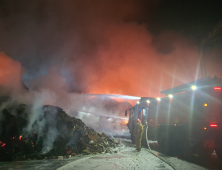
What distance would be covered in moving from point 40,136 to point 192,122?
7.67 metres

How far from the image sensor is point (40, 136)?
31.8 ft

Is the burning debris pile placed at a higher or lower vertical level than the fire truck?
lower

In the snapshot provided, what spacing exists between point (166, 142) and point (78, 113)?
1756 cm

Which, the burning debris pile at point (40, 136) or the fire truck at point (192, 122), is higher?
the fire truck at point (192, 122)

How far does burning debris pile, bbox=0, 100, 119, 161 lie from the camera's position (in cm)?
904

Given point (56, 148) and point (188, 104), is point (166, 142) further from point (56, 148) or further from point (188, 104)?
point (56, 148)

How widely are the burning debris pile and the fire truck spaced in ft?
11.1

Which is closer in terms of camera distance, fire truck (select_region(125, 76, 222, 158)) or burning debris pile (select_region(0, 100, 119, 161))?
fire truck (select_region(125, 76, 222, 158))

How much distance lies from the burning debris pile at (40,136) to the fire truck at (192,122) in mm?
3391

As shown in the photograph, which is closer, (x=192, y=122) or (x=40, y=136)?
(x=192, y=122)

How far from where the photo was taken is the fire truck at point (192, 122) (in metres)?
7.12

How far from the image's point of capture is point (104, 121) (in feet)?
98.9

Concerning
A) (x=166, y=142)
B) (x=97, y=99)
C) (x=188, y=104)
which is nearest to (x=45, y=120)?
(x=166, y=142)

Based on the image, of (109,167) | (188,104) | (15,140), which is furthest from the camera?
(15,140)
